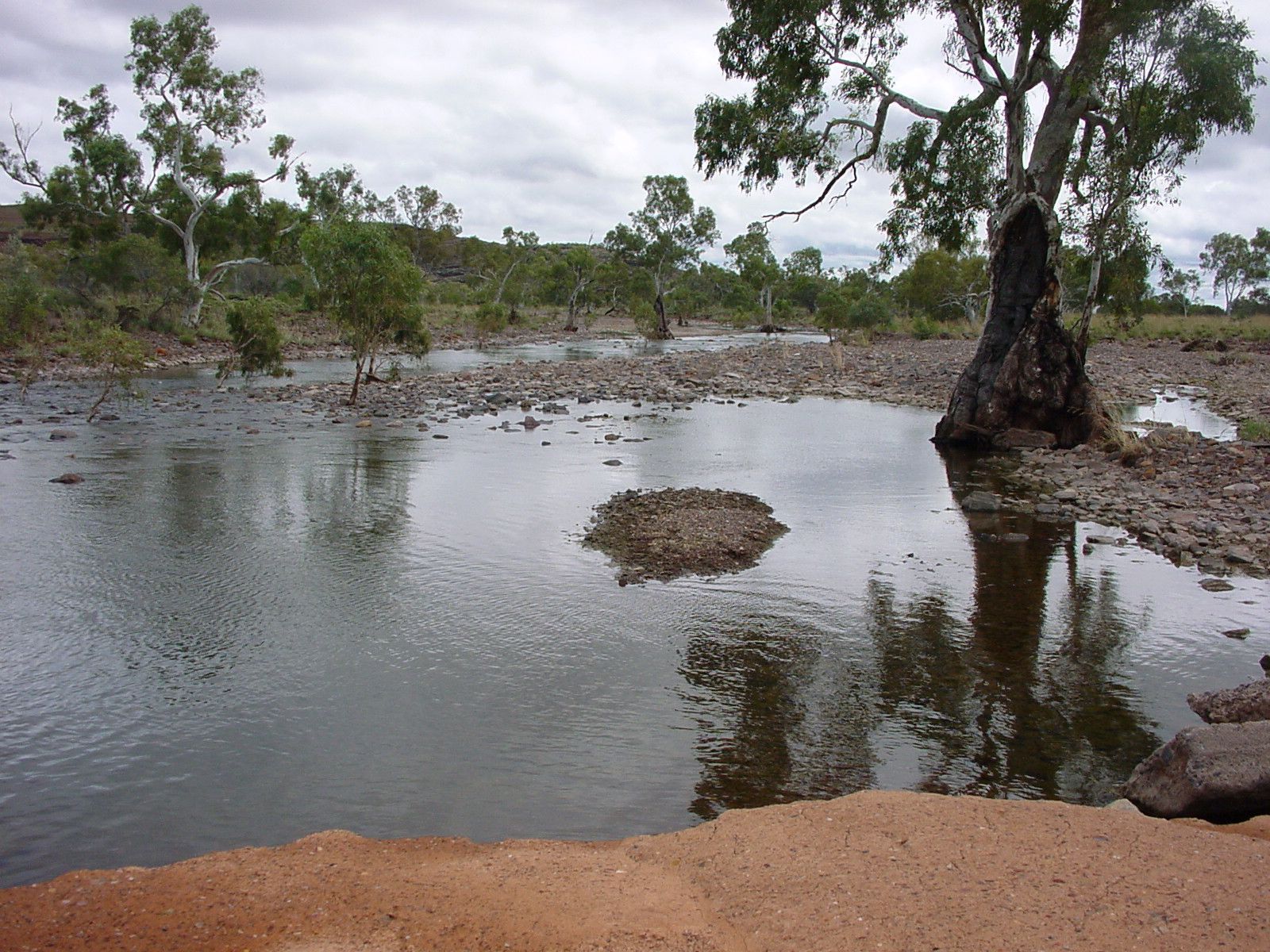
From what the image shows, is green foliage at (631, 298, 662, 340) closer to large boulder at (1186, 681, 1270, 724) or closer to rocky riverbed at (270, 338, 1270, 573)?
rocky riverbed at (270, 338, 1270, 573)

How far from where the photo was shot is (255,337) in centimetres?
2850

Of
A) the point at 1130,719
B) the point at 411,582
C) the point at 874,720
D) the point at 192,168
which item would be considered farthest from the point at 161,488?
the point at 192,168

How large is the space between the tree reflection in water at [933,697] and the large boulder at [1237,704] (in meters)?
0.42

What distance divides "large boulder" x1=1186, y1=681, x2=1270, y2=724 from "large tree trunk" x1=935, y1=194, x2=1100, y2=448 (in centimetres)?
1268

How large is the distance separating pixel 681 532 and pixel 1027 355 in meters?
10.7

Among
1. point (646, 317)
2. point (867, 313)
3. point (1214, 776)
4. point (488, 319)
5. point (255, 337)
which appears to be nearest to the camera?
point (1214, 776)

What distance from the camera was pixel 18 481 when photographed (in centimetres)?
1445

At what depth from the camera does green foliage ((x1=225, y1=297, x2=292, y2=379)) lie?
92.4 feet

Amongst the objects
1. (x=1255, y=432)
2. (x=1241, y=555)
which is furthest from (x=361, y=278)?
(x=1255, y=432)

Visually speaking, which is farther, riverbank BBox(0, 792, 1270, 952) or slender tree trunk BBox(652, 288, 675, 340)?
slender tree trunk BBox(652, 288, 675, 340)

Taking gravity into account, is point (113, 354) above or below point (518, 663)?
above

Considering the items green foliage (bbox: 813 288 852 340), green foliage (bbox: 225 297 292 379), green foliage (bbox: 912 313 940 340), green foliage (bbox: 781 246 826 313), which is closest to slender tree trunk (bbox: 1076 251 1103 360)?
green foliage (bbox: 225 297 292 379)

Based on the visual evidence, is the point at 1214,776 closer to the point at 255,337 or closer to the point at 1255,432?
the point at 1255,432

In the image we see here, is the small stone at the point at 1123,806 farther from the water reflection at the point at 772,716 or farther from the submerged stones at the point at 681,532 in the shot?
the submerged stones at the point at 681,532
